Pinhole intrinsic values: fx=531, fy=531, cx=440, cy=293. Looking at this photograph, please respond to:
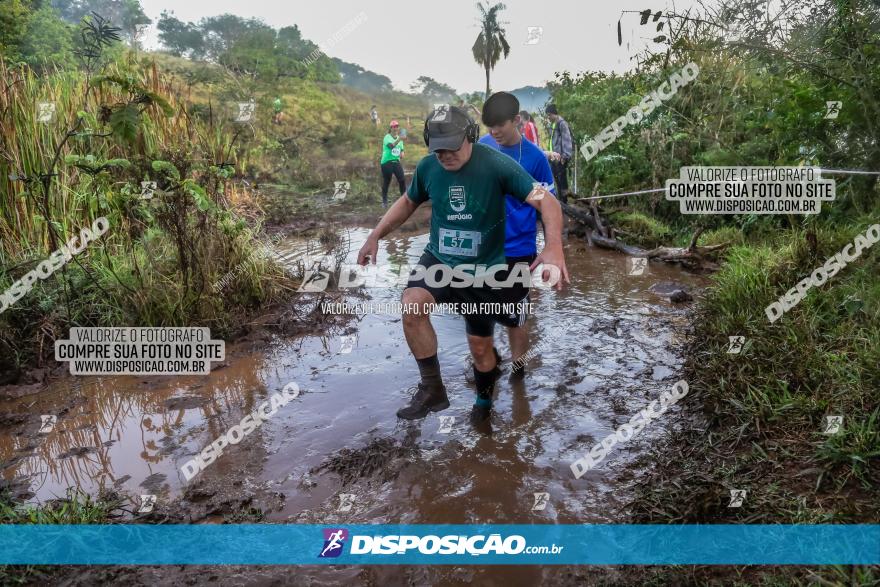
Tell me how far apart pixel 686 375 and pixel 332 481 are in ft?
9.57

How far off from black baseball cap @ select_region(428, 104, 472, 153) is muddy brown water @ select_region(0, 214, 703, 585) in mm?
1953

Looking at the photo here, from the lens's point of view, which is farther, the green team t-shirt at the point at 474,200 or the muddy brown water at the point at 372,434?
the green team t-shirt at the point at 474,200

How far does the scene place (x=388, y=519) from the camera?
114 inches

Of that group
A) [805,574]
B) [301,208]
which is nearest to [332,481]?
[805,574]

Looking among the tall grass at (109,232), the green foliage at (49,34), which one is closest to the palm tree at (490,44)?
the green foliage at (49,34)

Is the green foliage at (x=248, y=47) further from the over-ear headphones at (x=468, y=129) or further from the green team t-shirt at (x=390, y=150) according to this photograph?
the over-ear headphones at (x=468, y=129)

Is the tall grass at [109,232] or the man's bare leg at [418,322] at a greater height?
the tall grass at [109,232]

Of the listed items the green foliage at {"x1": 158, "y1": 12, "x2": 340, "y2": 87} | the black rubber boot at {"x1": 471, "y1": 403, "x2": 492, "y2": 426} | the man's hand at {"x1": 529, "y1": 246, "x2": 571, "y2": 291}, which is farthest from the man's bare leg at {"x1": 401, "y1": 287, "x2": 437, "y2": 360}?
the green foliage at {"x1": 158, "y1": 12, "x2": 340, "y2": 87}

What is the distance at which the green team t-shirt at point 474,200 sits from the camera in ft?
10.9

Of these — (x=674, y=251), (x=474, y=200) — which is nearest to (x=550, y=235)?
(x=474, y=200)

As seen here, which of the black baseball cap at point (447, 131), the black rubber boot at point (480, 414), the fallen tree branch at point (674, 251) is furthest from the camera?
the fallen tree branch at point (674, 251)

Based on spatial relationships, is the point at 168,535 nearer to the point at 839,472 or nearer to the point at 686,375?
the point at 839,472

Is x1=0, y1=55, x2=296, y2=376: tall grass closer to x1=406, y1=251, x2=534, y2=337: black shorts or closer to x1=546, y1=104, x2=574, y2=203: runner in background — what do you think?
x1=406, y1=251, x2=534, y2=337: black shorts

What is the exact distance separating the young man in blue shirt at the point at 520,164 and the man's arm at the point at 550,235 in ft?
2.87
